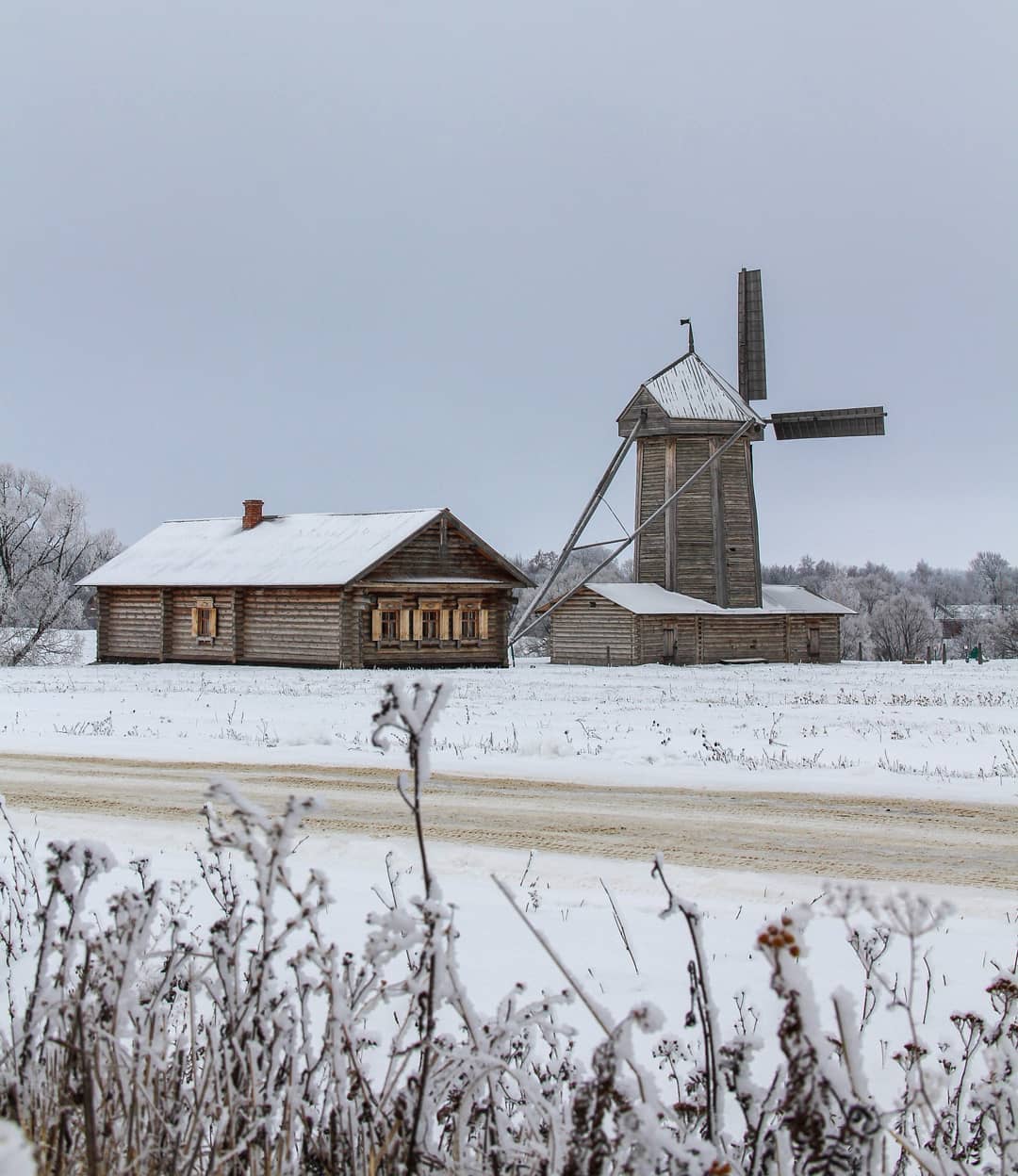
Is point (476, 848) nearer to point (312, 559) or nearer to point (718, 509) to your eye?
point (312, 559)

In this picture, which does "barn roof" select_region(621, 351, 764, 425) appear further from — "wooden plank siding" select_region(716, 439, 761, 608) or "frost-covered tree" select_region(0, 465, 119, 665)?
"frost-covered tree" select_region(0, 465, 119, 665)

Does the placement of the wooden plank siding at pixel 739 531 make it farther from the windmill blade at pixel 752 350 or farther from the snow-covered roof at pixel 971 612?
the snow-covered roof at pixel 971 612

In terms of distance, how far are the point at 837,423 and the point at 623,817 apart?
124ft

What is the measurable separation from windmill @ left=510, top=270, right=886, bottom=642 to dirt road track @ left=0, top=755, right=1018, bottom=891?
26.6 m

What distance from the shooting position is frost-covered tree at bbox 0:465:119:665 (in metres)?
Answer: 43.7

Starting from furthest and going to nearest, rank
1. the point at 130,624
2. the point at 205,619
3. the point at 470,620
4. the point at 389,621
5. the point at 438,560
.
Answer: the point at 130,624 < the point at 470,620 < the point at 438,560 < the point at 205,619 < the point at 389,621

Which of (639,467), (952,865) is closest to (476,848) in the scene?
(952,865)

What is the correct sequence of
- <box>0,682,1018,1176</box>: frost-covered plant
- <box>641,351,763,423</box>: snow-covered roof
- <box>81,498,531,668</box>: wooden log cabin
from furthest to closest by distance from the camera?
<box>641,351,763,423</box>: snow-covered roof, <box>81,498,531,668</box>: wooden log cabin, <box>0,682,1018,1176</box>: frost-covered plant

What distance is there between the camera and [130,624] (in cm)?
3616

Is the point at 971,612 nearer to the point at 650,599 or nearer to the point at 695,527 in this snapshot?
the point at 695,527

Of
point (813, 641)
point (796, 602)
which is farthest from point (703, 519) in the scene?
point (813, 641)

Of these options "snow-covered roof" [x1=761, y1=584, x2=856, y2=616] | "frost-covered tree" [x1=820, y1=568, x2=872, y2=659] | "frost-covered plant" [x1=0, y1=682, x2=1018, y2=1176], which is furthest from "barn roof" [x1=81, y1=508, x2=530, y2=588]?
"frost-covered tree" [x1=820, y1=568, x2=872, y2=659]

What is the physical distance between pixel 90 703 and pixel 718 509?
24.6 metres

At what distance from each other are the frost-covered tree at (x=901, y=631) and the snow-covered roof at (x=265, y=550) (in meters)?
52.0
